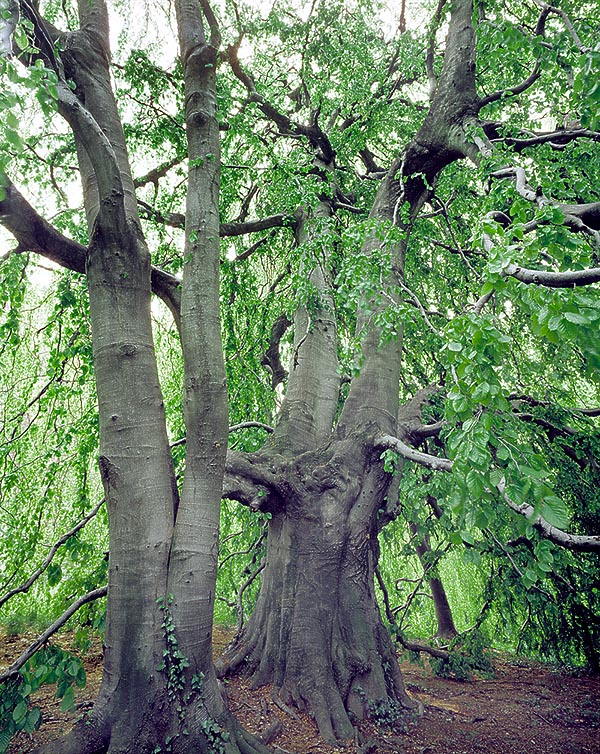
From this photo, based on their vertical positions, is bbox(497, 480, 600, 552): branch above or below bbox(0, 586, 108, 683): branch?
above

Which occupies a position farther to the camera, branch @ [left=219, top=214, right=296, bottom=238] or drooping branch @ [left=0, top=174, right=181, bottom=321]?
A: branch @ [left=219, top=214, right=296, bottom=238]

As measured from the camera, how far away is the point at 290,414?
13.2ft

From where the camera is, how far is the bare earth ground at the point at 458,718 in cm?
276

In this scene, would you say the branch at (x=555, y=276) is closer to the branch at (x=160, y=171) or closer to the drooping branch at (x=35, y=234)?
the drooping branch at (x=35, y=234)

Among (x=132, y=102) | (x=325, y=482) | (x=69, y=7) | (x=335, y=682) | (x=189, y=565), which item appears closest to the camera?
(x=189, y=565)

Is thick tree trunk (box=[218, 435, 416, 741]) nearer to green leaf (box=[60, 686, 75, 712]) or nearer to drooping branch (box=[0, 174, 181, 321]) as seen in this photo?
green leaf (box=[60, 686, 75, 712])

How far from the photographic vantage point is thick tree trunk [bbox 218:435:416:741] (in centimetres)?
309

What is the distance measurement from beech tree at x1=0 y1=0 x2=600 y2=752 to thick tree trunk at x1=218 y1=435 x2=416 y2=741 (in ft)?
0.05

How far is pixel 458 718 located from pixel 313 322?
121 inches

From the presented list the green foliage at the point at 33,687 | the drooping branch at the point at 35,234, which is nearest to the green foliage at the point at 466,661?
the green foliage at the point at 33,687

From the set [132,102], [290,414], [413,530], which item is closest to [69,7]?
[132,102]

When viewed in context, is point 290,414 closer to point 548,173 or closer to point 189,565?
point 189,565

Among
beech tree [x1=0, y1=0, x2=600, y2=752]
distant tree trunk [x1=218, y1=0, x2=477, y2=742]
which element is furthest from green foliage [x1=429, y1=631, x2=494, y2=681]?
distant tree trunk [x1=218, y1=0, x2=477, y2=742]

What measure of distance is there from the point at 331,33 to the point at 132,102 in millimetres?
2718
